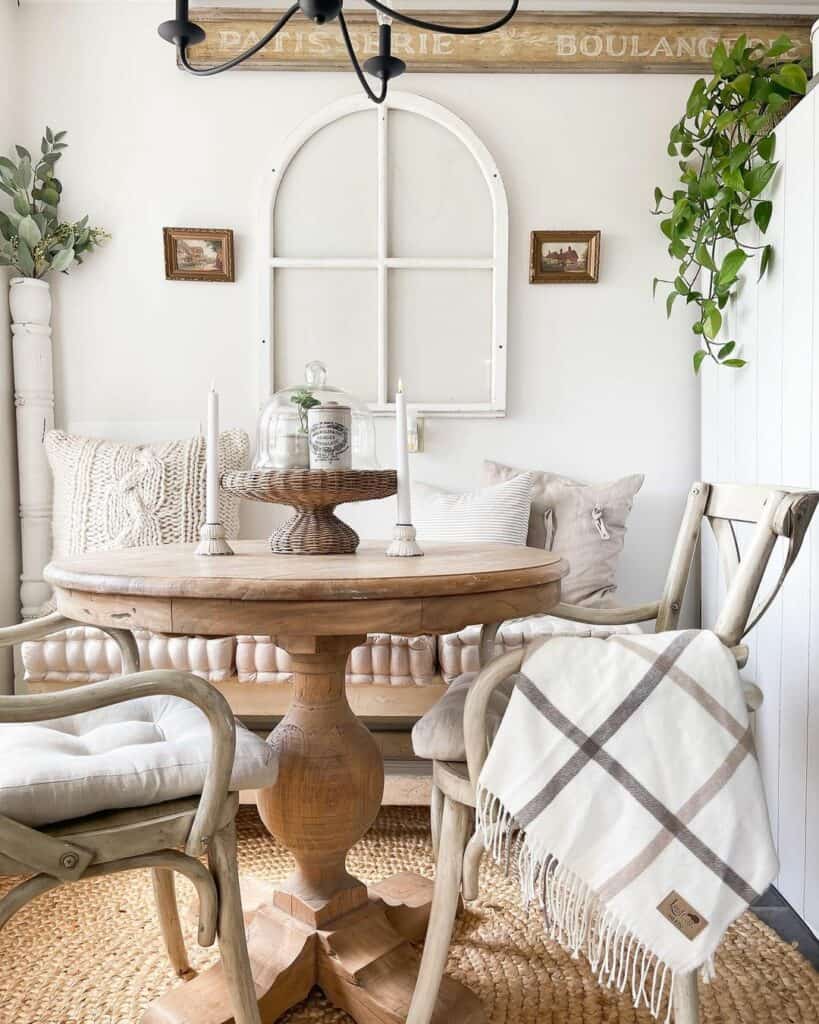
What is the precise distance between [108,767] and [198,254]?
1959mm

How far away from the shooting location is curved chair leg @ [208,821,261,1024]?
1.12 m

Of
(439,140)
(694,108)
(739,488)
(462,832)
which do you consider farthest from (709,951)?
(439,140)

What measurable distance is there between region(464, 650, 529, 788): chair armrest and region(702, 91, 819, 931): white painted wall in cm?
92

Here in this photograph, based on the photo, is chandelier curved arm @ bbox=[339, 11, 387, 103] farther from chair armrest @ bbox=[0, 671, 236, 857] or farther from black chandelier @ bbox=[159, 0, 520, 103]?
chair armrest @ bbox=[0, 671, 236, 857]

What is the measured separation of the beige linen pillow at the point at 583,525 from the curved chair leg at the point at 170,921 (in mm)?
1337

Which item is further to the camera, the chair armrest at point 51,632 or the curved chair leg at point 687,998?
the chair armrest at point 51,632

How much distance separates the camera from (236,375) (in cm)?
264

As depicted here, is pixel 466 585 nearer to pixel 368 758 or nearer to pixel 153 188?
pixel 368 758

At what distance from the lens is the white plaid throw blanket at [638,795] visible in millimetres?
1030

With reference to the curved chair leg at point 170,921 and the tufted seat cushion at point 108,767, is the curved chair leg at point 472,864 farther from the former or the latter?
the curved chair leg at point 170,921

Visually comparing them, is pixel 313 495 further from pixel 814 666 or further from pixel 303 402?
pixel 814 666

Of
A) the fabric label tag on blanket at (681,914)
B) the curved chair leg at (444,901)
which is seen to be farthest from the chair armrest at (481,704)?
the fabric label tag on blanket at (681,914)

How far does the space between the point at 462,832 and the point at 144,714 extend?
617mm

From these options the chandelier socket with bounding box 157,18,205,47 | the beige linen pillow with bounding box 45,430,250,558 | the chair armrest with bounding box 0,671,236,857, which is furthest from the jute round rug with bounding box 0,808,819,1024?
the chandelier socket with bounding box 157,18,205,47
